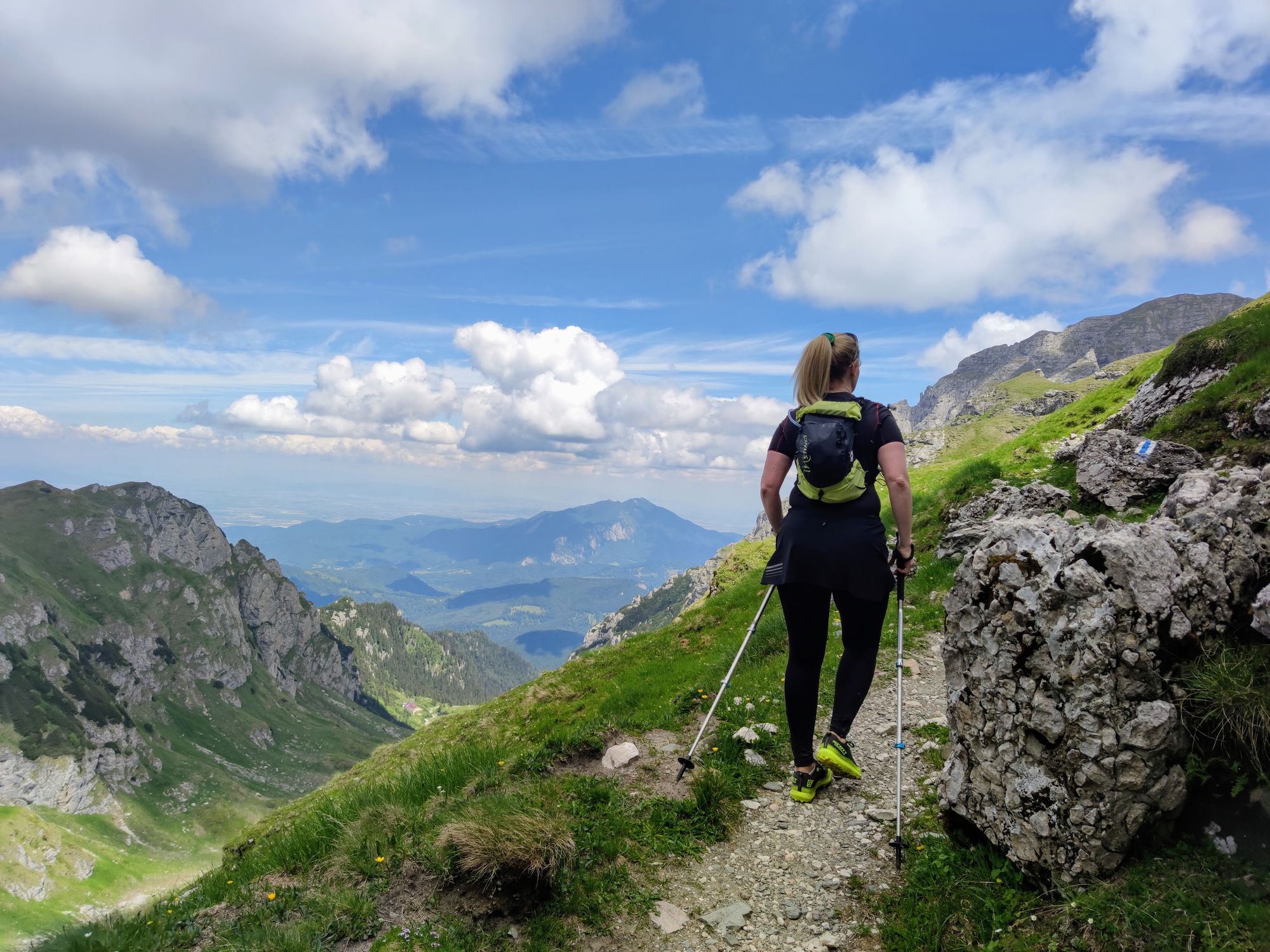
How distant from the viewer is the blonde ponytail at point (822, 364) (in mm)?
7293

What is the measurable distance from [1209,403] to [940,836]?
16605mm

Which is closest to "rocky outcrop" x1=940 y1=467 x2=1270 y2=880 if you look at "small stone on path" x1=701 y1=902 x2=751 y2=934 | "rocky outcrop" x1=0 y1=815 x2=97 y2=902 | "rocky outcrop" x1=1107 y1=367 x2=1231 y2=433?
"small stone on path" x1=701 y1=902 x2=751 y2=934

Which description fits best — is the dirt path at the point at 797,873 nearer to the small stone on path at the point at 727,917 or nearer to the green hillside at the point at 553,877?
the small stone on path at the point at 727,917

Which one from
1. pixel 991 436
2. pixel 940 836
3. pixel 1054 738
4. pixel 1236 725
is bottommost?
pixel 940 836

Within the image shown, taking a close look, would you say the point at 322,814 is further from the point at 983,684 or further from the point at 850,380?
the point at 850,380

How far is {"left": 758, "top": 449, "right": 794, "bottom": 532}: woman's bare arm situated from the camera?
757 centimetres

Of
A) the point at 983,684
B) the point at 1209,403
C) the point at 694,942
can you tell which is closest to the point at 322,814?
the point at 694,942

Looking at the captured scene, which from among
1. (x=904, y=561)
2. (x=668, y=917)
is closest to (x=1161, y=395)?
(x=904, y=561)

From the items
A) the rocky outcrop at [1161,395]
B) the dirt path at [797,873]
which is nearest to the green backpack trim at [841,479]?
the dirt path at [797,873]

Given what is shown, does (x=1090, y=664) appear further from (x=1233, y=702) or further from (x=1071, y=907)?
(x=1071, y=907)

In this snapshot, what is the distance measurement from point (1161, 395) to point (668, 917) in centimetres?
2219

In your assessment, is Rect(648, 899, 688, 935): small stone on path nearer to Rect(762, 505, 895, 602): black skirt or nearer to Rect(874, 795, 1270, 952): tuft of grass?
Rect(874, 795, 1270, 952): tuft of grass

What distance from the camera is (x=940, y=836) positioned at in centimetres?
638

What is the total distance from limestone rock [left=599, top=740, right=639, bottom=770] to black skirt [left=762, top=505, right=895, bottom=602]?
393cm
